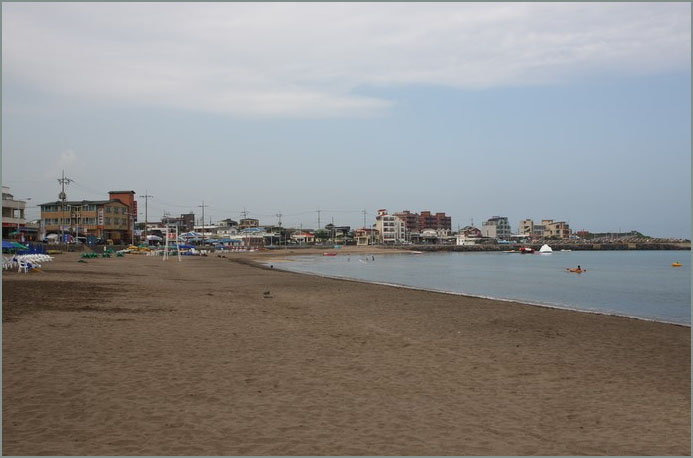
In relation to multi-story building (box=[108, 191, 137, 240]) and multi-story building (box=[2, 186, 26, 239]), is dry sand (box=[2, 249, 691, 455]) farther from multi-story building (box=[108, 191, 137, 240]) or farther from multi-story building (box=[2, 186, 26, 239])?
multi-story building (box=[108, 191, 137, 240])

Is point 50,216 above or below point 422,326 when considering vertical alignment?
above

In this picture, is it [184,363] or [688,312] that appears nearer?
[184,363]

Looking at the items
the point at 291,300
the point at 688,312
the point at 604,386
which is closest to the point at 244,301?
the point at 291,300

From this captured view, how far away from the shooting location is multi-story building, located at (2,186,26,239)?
2783 inches

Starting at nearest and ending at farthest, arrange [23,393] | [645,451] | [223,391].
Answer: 1. [645,451]
2. [23,393]
3. [223,391]

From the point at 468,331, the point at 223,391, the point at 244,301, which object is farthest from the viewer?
the point at 244,301

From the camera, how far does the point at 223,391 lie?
8172 mm

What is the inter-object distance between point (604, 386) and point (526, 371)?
4.52ft

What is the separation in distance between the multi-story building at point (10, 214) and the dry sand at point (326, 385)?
63.8 meters

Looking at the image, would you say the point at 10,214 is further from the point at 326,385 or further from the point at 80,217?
the point at 326,385

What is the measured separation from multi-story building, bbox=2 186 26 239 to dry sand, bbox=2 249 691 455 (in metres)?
63.8

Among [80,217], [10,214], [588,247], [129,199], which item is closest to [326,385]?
[10,214]

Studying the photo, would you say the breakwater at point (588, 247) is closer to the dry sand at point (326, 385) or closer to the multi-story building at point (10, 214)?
the multi-story building at point (10, 214)

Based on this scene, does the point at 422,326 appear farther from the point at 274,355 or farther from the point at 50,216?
the point at 50,216
